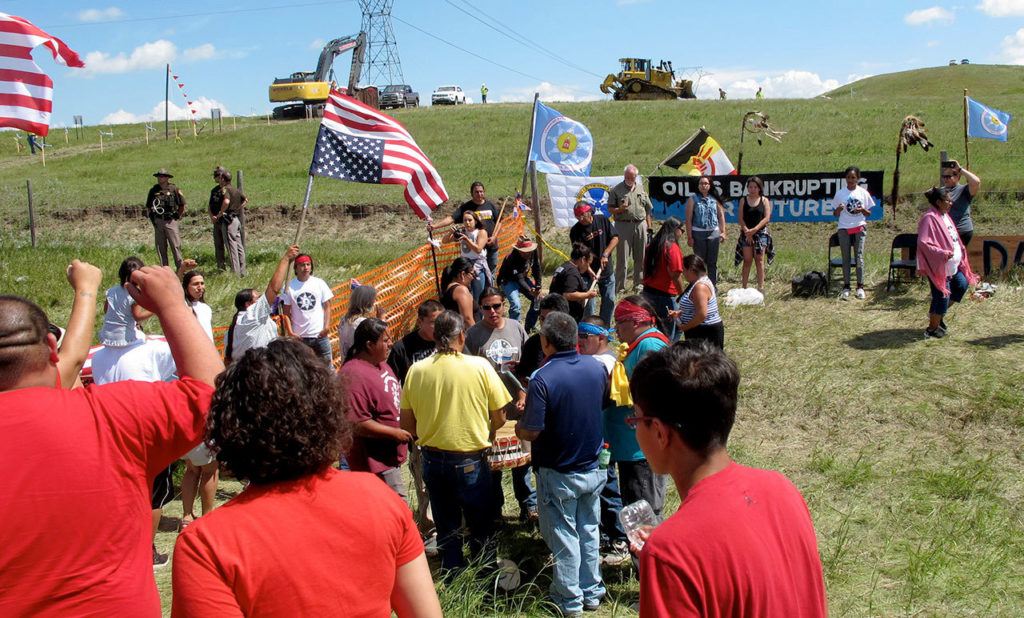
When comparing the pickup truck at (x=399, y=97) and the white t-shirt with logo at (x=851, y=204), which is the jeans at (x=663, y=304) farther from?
the pickup truck at (x=399, y=97)

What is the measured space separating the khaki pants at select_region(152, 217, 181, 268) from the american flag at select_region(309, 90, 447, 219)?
7.17 m

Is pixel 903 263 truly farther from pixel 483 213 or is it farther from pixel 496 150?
pixel 496 150

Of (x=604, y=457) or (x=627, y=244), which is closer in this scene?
(x=604, y=457)

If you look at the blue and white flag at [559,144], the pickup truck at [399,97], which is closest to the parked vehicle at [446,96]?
the pickup truck at [399,97]

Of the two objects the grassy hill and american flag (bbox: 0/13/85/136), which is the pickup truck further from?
american flag (bbox: 0/13/85/136)

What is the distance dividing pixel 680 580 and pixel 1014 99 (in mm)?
48527

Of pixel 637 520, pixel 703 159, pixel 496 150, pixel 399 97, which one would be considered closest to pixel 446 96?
pixel 399 97

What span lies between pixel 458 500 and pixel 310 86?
50.3 m

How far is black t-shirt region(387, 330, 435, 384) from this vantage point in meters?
6.09

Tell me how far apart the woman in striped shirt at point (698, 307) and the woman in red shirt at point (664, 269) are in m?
1.05

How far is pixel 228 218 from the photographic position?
14.1m

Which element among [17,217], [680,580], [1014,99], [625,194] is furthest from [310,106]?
[680,580]

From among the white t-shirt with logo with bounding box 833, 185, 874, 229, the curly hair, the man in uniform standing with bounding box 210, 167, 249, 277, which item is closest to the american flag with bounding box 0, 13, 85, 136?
the curly hair

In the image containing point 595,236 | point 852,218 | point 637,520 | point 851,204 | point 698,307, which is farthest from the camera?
point 852,218
